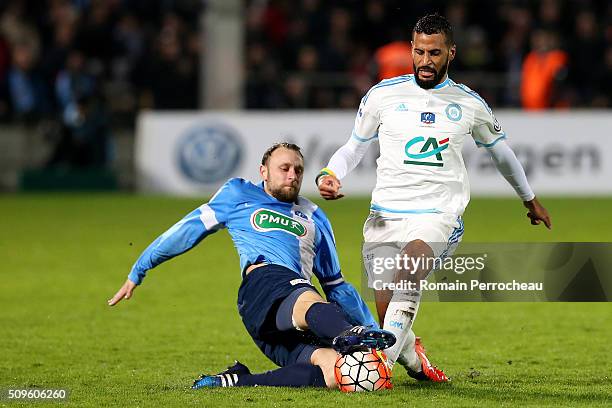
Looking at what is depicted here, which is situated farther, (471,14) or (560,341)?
(471,14)

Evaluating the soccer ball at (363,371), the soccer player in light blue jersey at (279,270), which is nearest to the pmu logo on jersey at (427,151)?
the soccer player in light blue jersey at (279,270)

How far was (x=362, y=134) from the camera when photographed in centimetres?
680

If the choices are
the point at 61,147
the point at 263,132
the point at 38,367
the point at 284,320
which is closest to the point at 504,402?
the point at 284,320

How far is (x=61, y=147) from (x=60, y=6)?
240cm

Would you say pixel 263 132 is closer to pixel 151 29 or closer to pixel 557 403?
pixel 151 29

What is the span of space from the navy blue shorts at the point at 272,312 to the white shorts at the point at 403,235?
37cm

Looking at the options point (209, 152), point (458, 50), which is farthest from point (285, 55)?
point (209, 152)

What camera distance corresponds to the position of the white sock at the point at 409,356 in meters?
6.59

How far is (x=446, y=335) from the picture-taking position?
859 centimetres

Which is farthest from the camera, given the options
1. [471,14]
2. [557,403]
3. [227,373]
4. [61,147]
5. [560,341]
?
[471,14]

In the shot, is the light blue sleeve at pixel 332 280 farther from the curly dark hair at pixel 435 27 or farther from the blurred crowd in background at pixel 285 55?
the blurred crowd in background at pixel 285 55

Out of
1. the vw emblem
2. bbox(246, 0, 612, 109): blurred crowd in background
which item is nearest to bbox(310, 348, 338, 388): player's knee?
the vw emblem

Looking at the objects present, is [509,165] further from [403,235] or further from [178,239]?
[178,239]

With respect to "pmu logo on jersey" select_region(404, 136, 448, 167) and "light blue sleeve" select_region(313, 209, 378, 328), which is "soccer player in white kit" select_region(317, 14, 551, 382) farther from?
"light blue sleeve" select_region(313, 209, 378, 328)
